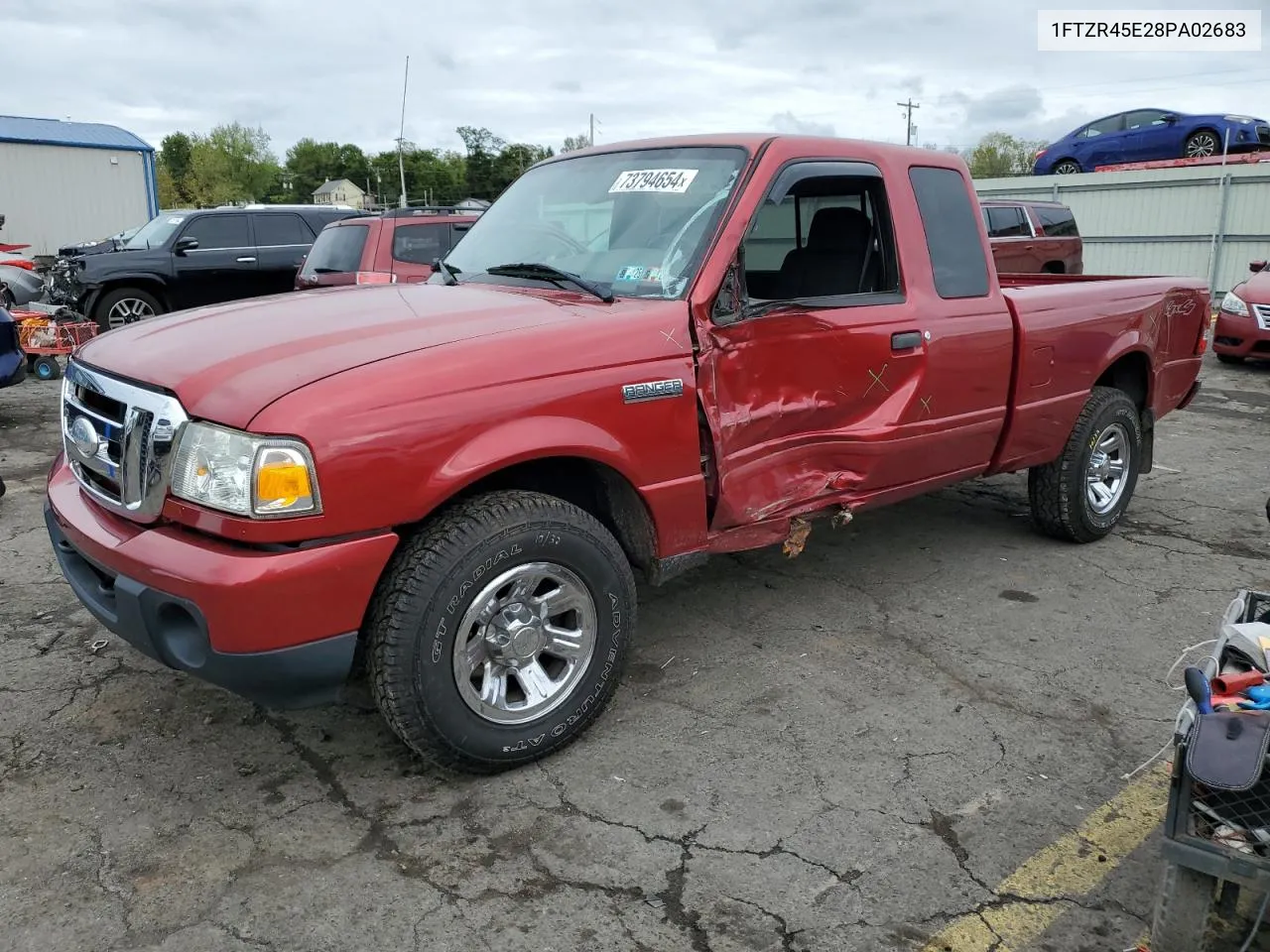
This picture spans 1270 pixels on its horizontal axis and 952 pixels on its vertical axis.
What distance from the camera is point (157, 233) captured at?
1301 centimetres

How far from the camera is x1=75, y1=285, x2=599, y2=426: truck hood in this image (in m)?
2.69

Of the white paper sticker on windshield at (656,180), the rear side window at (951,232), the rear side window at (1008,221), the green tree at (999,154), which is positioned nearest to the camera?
the white paper sticker on windshield at (656,180)

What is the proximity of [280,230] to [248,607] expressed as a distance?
12212 millimetres

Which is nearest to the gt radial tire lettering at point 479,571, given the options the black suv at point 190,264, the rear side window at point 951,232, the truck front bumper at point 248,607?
the truck front bumper at point 248,607

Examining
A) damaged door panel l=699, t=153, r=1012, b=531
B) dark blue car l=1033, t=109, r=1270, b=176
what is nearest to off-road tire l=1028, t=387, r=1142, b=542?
damaged door panel l=699, t=153, r=1012, b=531

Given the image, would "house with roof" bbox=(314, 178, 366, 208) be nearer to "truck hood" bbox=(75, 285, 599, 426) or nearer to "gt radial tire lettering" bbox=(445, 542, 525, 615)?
"truck hood" bbox=(75, 285, 599, 426)

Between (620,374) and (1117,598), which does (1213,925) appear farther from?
(1117,598)

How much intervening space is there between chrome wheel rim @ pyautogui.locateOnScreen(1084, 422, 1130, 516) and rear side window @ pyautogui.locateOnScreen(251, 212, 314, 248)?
1137 centimetres

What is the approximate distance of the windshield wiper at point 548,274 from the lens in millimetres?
3486

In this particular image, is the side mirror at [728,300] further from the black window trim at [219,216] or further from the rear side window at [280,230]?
the rear side window at [280,230]

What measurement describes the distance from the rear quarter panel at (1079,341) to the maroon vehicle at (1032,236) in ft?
26.2

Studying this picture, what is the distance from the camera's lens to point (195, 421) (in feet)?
8.75

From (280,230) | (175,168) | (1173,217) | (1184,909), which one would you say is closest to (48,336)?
(280,230)

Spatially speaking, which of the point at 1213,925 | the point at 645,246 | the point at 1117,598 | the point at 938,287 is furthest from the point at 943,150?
the point at 1213,925
